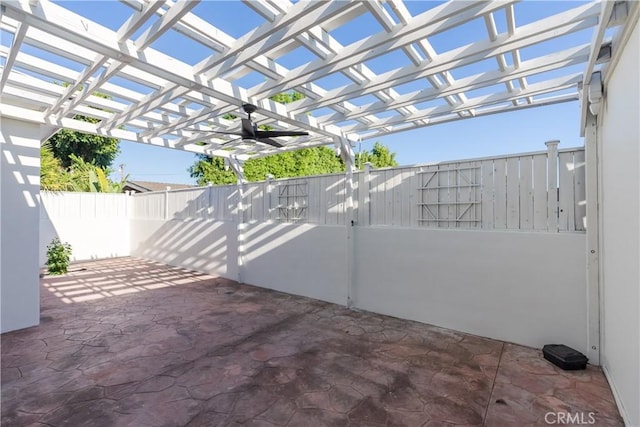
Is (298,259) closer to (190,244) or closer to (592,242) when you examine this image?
(190,244)

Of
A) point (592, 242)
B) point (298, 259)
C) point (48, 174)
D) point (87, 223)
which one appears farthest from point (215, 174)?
point (592, 242)

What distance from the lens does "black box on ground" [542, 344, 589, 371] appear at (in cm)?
307

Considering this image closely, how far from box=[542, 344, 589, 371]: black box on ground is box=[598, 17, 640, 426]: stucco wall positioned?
0.20 metres

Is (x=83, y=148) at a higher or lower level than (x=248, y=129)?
higher

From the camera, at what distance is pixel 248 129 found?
388 centimetres

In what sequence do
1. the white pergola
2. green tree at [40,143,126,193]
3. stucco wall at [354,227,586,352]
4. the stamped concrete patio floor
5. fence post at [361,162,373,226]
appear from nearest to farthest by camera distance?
the white pergola < the stamped concrete patio floor < stucco wall at [354,227,586,352] < fence post at [361,162,373,226] < green tree at [40,143,126,193]

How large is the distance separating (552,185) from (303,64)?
3275 mm

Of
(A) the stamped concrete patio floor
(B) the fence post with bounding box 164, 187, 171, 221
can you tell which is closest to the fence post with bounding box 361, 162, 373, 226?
(A) the stamped concrete patio floor

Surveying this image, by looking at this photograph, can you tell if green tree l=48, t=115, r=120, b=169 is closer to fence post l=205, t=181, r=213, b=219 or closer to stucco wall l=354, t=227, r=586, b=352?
fence post l=205, t=181, r=213, b=219

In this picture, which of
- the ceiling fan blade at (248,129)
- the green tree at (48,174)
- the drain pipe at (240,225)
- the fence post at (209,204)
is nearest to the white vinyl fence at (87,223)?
the green tree at (48,174)

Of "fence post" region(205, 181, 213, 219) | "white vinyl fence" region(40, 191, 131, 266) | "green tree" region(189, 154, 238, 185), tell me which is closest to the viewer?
"fence post" region(205, 181, 213, 219)

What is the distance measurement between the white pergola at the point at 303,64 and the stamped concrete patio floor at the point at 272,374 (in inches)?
117

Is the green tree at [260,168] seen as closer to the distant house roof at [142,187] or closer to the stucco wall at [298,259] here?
the distant house roof at [142,187]

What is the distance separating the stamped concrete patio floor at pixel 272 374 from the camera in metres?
2.40
